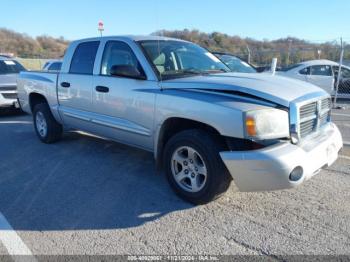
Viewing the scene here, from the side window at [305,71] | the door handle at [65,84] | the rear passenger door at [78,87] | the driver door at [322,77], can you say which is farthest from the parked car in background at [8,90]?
the driver door at [322,77]

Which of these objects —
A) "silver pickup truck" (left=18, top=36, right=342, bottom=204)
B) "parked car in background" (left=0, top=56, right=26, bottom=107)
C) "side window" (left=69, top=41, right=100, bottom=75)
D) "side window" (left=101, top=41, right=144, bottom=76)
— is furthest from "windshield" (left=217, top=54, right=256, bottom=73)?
"parked car in background" (left=0, top=56, right=26, bottom=107)

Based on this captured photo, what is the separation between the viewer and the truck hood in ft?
11.6

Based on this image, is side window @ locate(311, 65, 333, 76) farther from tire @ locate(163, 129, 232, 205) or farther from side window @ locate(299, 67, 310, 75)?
tire @ locate(163, 129, 232, 205)

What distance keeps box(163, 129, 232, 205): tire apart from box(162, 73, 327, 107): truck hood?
0.52m

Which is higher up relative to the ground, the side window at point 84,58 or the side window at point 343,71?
the side window at point 84,58

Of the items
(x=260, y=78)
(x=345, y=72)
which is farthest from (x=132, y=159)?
(x=345, y=72)

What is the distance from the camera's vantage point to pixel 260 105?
3.45 meters

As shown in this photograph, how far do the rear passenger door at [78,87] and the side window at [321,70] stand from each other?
9731mm

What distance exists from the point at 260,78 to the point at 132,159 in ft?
8.05

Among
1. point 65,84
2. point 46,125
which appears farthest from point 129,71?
point 46,125

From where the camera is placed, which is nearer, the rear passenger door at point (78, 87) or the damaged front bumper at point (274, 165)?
the damaged front bumper at point (274, 165)

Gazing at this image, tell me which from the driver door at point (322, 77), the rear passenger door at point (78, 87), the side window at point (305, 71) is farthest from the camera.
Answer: the side window at point (305, 71)

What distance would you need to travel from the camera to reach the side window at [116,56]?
468 centimetres

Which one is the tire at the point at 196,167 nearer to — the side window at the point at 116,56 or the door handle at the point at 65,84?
the side window at the point at 116,56
